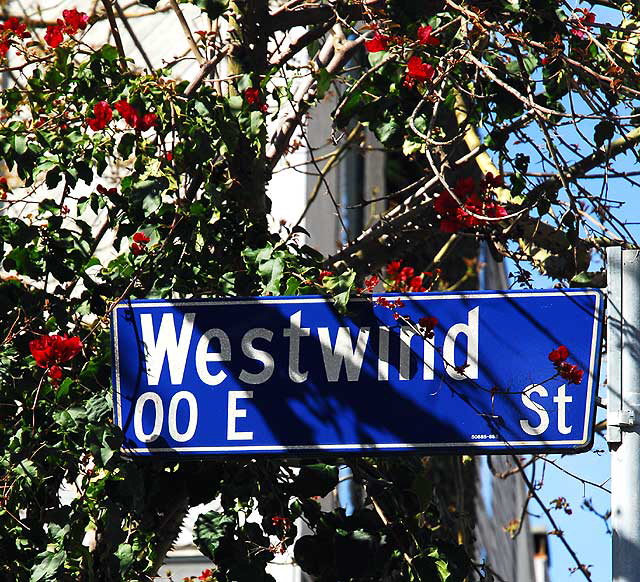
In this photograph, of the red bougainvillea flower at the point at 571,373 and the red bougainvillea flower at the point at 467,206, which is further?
the red bougainvillea flower at the point at 467,206

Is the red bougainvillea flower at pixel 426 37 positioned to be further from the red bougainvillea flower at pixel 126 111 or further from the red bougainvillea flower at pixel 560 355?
the red bougainvillea flower at pixel 560 355

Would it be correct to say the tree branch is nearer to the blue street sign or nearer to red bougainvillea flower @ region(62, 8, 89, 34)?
red bougainvillea flower @ region(62, 8, 89, 34)

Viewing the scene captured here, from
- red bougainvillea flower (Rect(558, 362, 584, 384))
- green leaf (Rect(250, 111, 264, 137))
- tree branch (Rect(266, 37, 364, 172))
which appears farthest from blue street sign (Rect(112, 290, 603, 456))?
tree branch (Rect(266, 37, 364, 172))

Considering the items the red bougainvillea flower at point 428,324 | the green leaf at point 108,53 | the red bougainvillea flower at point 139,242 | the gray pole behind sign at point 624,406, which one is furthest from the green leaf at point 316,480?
the green leaf at point 108,53

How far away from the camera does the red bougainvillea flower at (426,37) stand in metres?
3.34

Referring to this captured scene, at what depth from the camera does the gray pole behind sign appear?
1.96 metres

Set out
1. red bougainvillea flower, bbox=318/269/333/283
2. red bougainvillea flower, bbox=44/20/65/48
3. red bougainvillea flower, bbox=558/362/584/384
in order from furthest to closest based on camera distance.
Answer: red bougainvillea flower, bbox=44/20/65/48
red bougainvillea flower, bbox=318/269/333/283
red bougainvillea flower, bbox=558/362/584/384

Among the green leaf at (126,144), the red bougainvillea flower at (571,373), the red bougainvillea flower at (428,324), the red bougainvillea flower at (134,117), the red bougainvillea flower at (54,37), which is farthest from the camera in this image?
the red bougainvillea flower at (54,37)

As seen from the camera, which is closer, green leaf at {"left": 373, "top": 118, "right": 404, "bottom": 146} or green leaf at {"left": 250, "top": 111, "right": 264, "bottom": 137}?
green leaf at {"left": 250, "top": 111, "right": 264, "bottom": 137}

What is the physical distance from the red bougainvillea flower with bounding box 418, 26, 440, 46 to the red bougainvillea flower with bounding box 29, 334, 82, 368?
138cm

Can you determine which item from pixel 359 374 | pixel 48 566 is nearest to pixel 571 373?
pixel 359 374

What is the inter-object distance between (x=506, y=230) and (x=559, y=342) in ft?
4.65

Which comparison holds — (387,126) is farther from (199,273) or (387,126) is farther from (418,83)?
(199,273)

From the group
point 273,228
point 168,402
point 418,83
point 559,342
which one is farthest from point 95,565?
point 273,228
